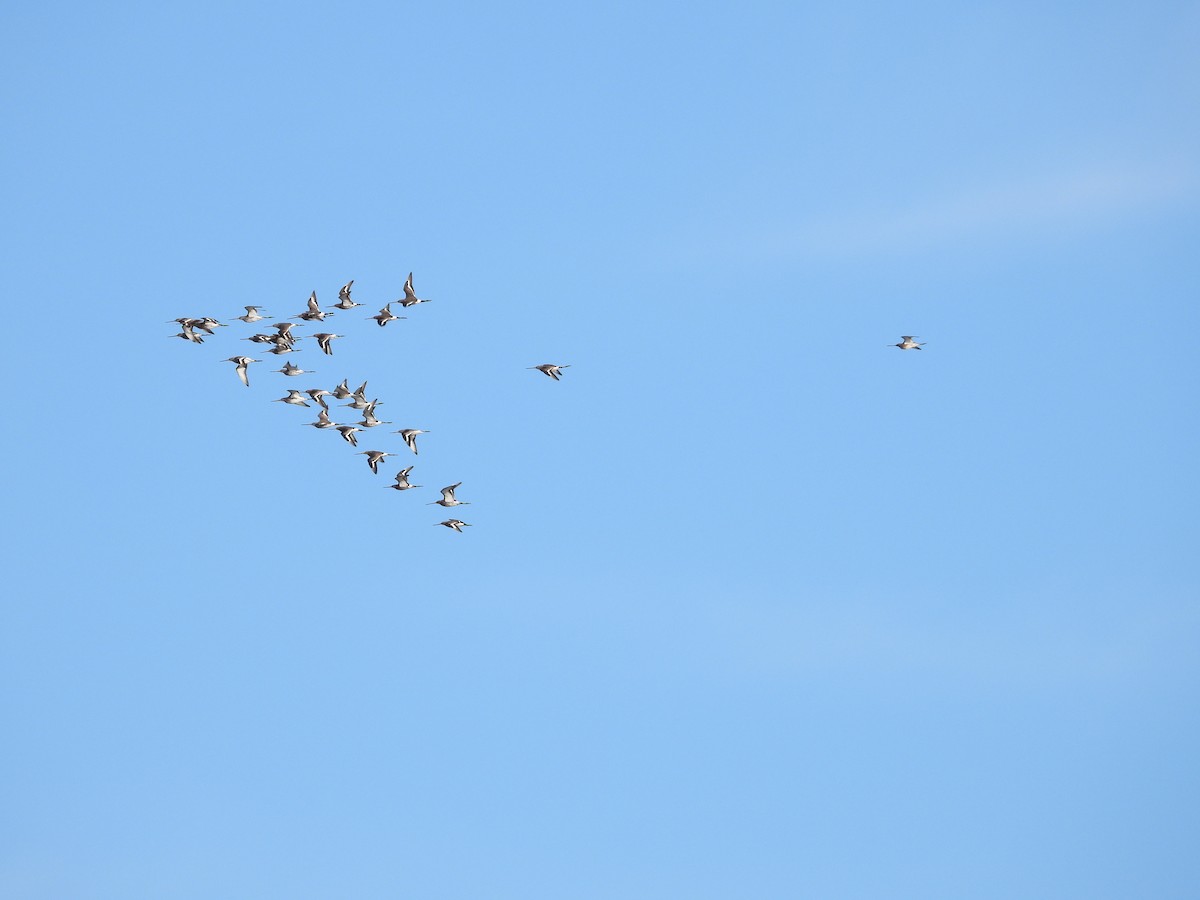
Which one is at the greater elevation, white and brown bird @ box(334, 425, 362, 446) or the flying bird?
the flying bird

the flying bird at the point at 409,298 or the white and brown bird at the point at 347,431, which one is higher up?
the flying bird at the point at 409,298

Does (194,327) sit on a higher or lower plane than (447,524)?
higher

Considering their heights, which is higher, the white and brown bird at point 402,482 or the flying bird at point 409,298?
the flying bird at point 409,298

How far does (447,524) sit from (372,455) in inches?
193

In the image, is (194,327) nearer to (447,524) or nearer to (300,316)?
(300,316)

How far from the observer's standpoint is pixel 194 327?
93688mm

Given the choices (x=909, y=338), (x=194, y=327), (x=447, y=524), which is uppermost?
(x=909, y=338)

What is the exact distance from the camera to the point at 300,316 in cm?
9325

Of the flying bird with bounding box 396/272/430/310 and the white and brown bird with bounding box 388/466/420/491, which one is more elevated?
the flying bird with bounding box 396/272/430/310

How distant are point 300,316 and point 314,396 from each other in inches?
174

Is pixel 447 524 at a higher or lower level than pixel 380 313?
lower

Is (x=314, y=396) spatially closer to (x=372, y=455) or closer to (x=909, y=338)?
(x=372, y=455)

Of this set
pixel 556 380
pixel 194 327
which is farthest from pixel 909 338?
pixel 194 327

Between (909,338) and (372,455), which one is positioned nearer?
(372,455)
